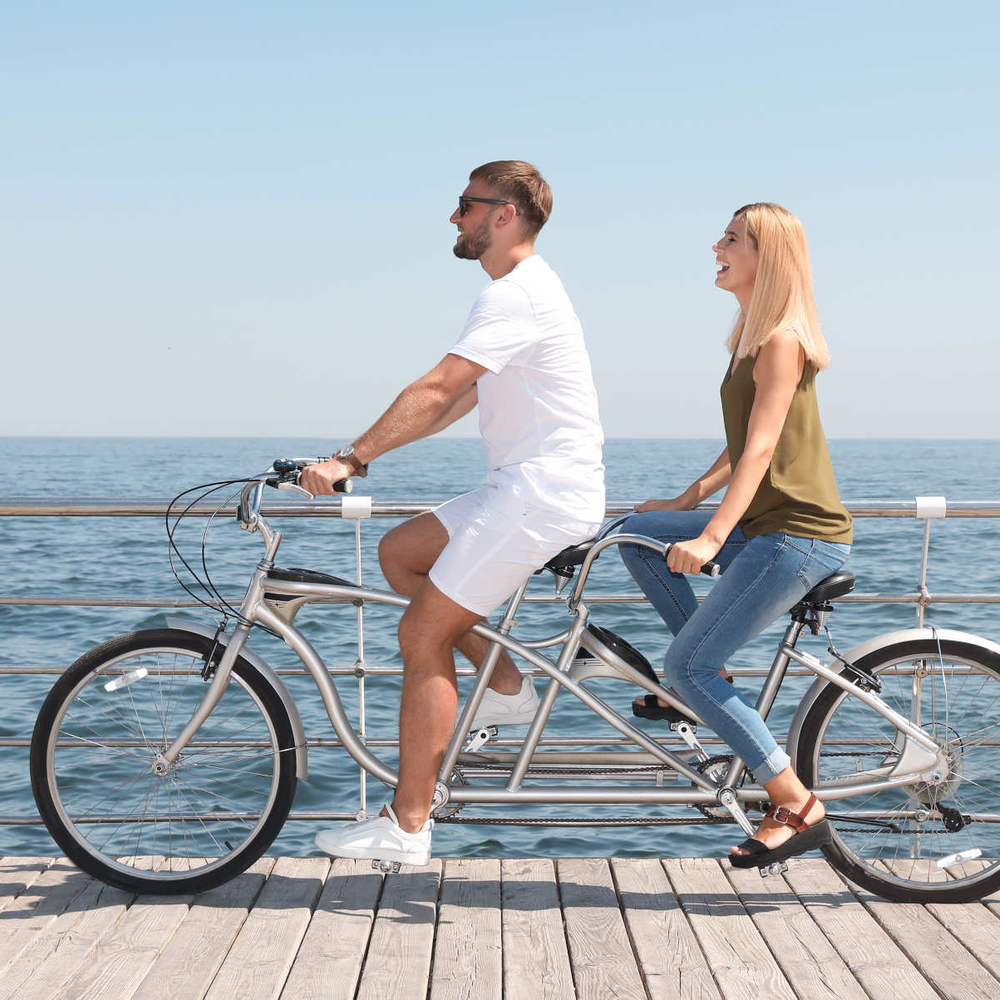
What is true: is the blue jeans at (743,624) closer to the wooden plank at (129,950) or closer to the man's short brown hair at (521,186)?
the man's short brown hair at (521,186)

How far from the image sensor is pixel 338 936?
2719 mm

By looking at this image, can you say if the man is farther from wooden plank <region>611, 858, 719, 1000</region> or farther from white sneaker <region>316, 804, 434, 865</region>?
wooden plank <region>611, 858, 719, 1000</region>

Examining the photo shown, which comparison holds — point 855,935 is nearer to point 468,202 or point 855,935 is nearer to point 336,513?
point 336,513

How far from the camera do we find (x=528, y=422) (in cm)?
269

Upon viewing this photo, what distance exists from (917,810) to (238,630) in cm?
179

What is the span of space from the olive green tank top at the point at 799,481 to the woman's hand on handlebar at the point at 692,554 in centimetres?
20

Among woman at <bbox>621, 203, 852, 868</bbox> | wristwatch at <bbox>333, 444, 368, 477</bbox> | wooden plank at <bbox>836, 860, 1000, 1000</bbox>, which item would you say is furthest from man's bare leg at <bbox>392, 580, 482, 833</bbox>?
wooden plank at <bbox>836, 860, 1000, 1000</bbox>

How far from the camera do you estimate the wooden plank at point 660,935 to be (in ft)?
8.14

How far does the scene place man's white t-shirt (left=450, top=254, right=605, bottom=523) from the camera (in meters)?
2.60

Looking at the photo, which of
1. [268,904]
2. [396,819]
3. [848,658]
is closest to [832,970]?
[848,658]

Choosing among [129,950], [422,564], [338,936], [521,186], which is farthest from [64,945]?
[521,186]

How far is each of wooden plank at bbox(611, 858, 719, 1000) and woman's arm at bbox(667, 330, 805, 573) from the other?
0.87 metres

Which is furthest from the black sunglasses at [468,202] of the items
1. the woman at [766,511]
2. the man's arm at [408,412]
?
the woman at [766,511]

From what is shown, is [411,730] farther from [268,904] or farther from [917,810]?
[917,810]
